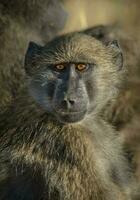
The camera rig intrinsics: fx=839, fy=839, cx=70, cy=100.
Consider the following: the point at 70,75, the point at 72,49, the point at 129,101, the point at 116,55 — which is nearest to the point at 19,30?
the point at 129,101

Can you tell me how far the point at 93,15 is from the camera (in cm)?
1221

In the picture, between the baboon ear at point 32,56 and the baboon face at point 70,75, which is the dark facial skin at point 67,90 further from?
the baboon ear at point 32,56

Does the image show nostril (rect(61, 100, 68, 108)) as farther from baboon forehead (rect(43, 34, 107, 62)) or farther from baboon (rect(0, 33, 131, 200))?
baboon forehead (rect(43, 34, 107, 62))

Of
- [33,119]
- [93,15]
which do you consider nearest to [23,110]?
[33,119]

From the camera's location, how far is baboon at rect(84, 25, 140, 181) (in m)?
9.03

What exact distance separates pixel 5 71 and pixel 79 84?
2.01m

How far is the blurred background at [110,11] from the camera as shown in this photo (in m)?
12.0

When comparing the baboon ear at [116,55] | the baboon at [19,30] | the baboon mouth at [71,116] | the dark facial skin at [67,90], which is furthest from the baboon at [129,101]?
the baboon mouth at [71,116]

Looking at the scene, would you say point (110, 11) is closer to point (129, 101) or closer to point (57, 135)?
point (129, 101)

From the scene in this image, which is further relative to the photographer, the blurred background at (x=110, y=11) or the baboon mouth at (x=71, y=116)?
the blurred background at (x=110, y=11)

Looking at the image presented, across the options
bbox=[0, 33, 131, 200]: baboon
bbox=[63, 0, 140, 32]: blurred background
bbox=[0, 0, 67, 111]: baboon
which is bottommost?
bbox=[0, 33, 131, 200]: baboon

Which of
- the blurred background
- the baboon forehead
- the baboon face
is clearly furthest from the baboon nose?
the blurred background

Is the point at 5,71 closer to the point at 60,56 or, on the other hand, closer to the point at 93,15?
the point at 60,56

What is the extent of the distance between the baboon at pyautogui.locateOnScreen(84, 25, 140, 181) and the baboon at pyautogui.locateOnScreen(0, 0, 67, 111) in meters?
0.41
